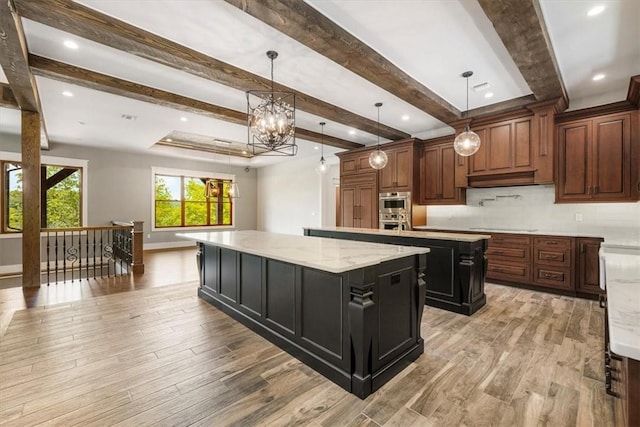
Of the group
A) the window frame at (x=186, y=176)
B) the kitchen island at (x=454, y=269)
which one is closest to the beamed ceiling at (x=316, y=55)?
the kitchen island at (x=454, y=269)

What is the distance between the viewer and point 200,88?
12.5 feet

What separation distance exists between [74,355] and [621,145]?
6.47 metres

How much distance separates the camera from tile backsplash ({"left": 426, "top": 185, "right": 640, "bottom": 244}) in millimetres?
3924

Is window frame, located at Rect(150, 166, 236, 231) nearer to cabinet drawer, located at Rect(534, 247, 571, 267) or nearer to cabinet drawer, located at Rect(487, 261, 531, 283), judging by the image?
cabinet drawer, located at Rect(487, 261, 531, 283)

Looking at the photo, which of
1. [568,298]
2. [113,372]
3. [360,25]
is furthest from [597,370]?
[113,372]

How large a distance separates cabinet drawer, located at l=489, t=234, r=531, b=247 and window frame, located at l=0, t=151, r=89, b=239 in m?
8.95

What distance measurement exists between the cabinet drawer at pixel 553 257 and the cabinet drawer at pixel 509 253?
137 millimetres

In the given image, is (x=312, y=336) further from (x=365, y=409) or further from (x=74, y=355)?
(x=74, y=355)

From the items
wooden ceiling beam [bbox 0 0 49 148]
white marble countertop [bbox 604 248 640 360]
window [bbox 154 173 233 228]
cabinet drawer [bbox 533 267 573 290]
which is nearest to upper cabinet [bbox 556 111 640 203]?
cabinet drawer [bbox 533 267 573 290]

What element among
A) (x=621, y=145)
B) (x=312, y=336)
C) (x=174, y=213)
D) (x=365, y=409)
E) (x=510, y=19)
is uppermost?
(x=510, y=19)

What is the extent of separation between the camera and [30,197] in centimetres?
416

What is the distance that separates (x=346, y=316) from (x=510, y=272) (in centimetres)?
360

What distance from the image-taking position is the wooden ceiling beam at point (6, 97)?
396cm

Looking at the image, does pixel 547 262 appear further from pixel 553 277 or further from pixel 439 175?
pixel 439 175
